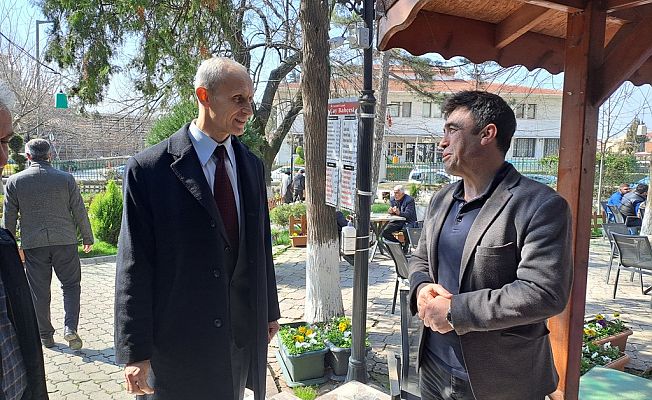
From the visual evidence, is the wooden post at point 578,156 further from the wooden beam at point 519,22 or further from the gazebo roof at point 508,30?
the wooden beam at point 519,22

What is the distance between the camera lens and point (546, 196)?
156 cm

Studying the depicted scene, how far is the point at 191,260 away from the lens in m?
1.78

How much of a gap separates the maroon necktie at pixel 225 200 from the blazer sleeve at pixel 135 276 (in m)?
0.29

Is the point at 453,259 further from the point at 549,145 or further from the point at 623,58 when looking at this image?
the point at 549,145

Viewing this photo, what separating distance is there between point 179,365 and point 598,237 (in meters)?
12.8

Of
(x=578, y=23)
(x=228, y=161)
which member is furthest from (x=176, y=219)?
(x=578, y=23)

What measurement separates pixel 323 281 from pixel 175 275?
2.93 metres

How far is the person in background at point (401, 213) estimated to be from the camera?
8766mm

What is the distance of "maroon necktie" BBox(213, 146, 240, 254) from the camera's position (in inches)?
75.8

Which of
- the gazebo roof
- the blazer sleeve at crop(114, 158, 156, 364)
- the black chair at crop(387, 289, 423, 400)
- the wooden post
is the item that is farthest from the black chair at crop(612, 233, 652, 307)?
the blazer sleeve at crop(114, 158, 156, 364)

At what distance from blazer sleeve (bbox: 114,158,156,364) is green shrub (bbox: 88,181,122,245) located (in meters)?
8.03

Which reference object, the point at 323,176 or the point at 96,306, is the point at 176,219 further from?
the point at 96,306

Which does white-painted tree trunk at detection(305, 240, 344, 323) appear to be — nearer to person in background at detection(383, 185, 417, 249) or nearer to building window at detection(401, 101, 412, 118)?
person in background at detection(383, 185, 417, 249)

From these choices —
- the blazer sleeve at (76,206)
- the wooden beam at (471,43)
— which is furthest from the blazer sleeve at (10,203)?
the wooden beam at (471,43)
